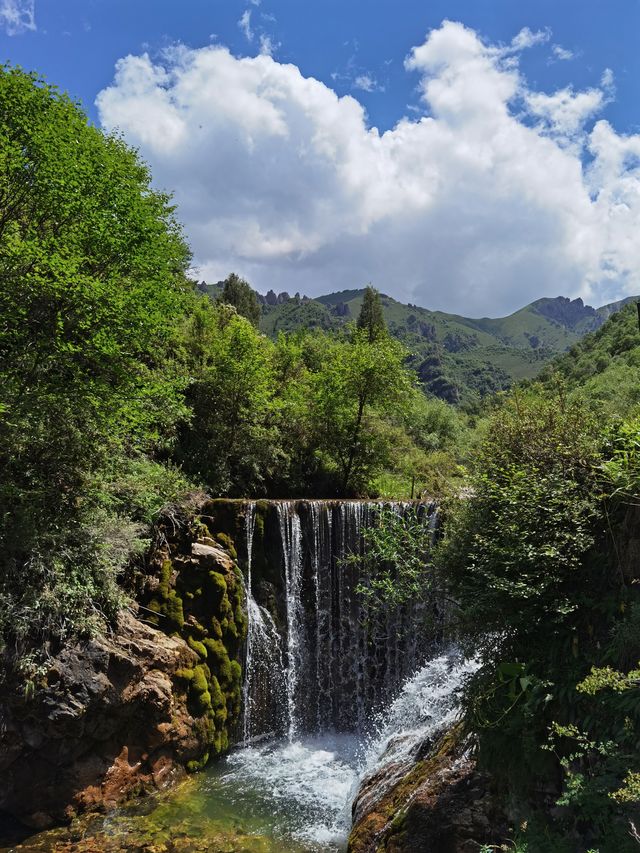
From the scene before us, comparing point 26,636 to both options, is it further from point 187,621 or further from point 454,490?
point 454,490

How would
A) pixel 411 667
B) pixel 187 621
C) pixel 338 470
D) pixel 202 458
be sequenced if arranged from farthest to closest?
1. pixel 338 470
2. pixel 202 458
3. pixel 411 667
4. pixel 187 621

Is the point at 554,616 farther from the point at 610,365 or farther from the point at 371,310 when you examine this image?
the point at 371,310

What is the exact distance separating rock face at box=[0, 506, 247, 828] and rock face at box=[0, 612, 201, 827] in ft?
0.05

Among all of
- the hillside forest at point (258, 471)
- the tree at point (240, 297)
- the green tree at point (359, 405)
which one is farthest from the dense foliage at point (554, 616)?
the tree at point (240, 297)

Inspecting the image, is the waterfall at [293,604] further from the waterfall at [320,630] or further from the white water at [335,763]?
the white water at [335,763]

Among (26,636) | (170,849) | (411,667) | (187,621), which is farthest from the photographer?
(411,667)

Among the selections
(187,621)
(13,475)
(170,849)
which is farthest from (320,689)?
(13,475)

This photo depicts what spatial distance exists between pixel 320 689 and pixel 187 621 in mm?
3796

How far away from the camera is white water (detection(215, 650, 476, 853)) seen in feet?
26.3

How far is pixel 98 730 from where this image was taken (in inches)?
338

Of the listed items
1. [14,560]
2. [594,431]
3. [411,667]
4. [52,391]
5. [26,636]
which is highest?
[52,391]

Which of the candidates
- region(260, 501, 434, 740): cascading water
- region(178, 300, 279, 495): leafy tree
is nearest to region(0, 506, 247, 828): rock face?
region(260, 501, 434, 740): cascading water

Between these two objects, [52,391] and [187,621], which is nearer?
[52,391]

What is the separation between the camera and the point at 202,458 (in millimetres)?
16453
